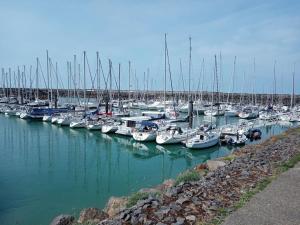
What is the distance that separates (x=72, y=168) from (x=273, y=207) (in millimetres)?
19741

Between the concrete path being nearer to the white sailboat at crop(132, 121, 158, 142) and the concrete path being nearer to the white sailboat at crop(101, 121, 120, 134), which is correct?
the white sailboat at crop(132, 121, 158, 142)

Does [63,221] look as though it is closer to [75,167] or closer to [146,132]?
[75,167]

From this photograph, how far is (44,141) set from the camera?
127 feet

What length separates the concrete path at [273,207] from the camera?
8039mm

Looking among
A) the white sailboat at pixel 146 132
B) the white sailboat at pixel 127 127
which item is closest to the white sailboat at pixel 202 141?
the white sailboat at pixel 146 132

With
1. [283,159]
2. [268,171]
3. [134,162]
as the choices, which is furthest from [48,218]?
[134,162]

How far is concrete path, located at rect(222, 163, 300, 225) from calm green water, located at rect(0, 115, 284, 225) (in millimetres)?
9419

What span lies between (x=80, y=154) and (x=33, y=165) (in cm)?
574

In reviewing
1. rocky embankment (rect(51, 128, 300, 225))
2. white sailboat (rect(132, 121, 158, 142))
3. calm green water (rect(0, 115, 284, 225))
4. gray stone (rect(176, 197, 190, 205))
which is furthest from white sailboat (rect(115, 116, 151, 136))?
gray stone (rect(176, 197, 190, 205))

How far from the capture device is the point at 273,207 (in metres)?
9.00

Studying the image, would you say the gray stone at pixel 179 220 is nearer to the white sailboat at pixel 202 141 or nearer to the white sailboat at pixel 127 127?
the white sailboat at pixel 202 141

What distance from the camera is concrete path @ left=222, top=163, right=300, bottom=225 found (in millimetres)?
8039

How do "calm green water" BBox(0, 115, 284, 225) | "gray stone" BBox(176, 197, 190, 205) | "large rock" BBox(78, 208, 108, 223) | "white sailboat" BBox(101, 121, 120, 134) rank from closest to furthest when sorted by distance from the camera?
"gray stone" BBox(176, 197, 190, 205), "large rock" BBox(78, 208, 108, 223), "calm green water" BBox(0, 115, 284, 225), "white sailboat" BBox(101, 121, 120, 134)

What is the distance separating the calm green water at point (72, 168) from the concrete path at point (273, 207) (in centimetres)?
942
